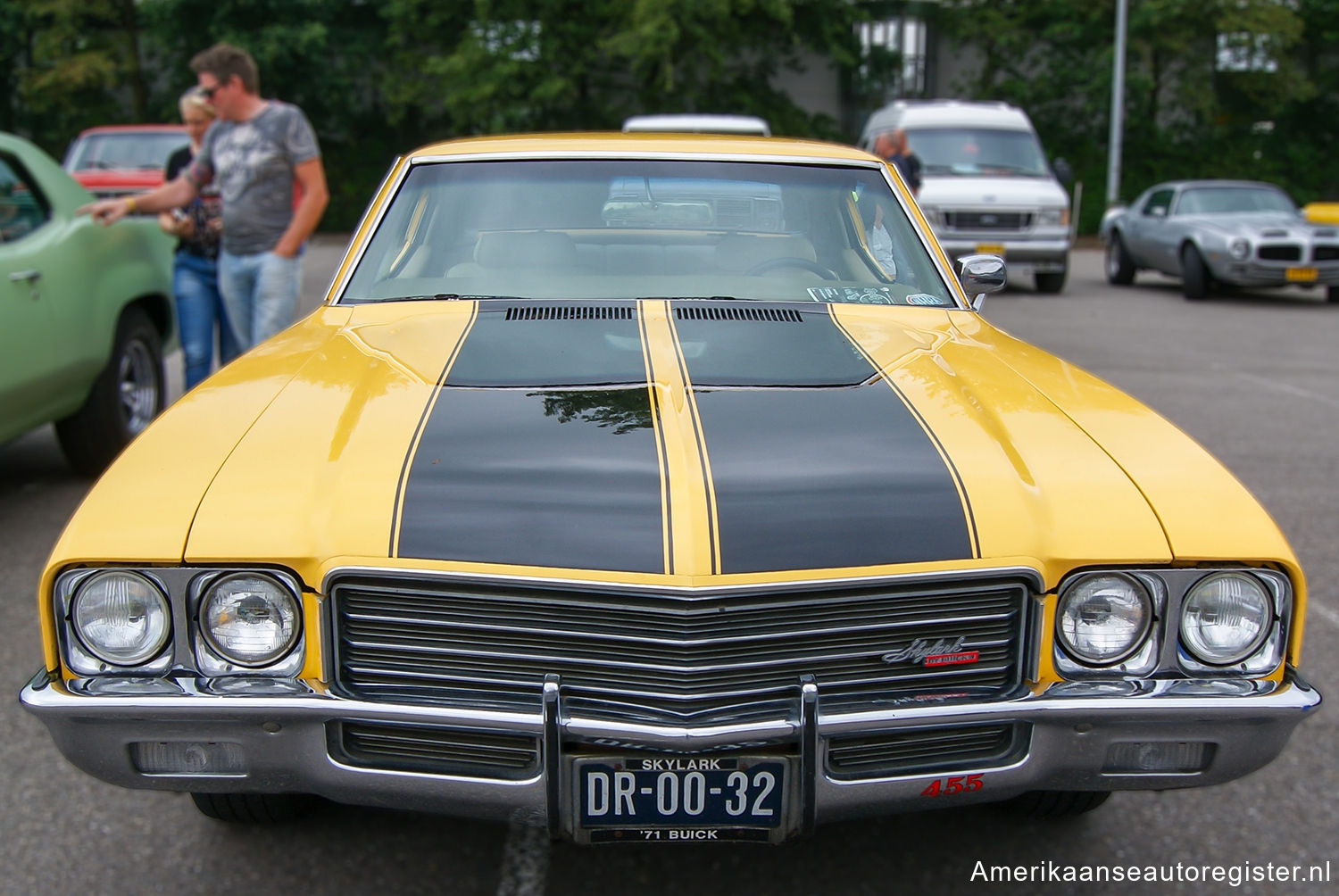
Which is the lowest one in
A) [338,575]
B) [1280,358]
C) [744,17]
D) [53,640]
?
[1280,358]

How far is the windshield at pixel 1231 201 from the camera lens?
1493 cm

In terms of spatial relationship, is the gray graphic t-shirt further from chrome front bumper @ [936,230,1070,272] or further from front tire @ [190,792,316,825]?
chrome front bumper @ [936,230,1070,272]

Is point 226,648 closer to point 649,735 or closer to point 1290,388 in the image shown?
point 649,735

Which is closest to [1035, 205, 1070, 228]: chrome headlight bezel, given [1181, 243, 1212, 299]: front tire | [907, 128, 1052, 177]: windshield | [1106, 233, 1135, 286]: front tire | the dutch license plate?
[907, 128, 1052, 177]: windshield

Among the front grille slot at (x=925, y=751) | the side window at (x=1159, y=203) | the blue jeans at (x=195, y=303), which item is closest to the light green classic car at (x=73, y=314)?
the blue jeans at (x=195, y=303)

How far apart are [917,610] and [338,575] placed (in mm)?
955

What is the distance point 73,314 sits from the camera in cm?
521

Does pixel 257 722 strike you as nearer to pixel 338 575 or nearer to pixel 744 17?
pixel 338 575

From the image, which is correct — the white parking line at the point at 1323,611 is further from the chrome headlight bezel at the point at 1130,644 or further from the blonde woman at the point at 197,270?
the blonde woman at the point at 197,270

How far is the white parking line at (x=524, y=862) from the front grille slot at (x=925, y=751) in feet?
2.31

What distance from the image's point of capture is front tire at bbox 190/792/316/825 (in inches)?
100

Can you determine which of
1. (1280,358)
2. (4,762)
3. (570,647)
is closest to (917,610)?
(570,647)

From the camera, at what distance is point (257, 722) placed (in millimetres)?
2018

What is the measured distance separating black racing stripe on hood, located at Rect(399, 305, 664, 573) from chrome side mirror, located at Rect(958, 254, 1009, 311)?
4.43 feet
